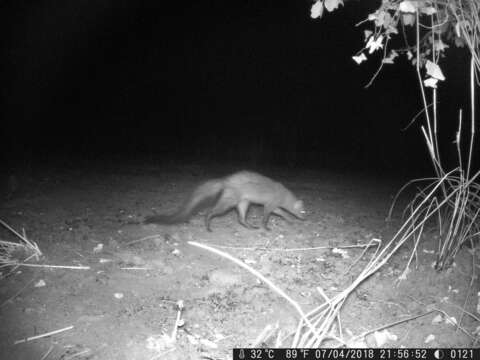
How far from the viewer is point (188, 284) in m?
3.82

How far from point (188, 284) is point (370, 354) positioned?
5.85ft

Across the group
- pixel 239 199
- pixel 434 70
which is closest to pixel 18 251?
pixel 239 199

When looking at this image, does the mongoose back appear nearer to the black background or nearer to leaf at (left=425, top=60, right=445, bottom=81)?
leaf at (left=425, top=60, right=445, bottom=81)

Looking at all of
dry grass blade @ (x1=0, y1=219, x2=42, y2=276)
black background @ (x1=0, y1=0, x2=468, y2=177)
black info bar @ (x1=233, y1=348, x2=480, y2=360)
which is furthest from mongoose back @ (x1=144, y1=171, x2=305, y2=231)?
black background @ (x1=0, y1=0, x2=468, y2=177)

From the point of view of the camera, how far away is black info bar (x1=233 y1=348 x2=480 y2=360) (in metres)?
2.61

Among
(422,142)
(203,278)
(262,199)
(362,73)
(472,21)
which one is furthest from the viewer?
(362,73)

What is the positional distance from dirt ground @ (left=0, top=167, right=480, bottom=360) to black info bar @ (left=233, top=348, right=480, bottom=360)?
14 cm

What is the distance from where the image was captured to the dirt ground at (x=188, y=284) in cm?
297

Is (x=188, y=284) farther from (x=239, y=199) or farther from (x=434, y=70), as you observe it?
(x=434, y=70)

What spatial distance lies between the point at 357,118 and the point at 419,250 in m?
9.29

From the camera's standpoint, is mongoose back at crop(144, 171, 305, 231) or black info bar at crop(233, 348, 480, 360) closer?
black info bar at crop(233, 348, 480, 360)

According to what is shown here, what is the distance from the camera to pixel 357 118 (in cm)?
1286

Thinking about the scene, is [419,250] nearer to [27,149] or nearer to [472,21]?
[472,21]

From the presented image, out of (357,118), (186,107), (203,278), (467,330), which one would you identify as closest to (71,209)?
(203,278)
